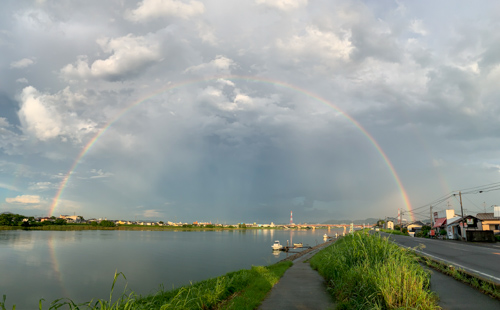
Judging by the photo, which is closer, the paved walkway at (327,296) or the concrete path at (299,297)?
the paved walkway at (327,296)

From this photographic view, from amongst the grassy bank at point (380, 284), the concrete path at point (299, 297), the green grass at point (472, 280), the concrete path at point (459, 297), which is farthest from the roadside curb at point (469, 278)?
the concrete path at point (299, 297)

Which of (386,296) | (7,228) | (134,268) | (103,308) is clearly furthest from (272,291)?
(7,228)

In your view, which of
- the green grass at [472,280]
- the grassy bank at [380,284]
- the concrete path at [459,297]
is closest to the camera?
the grassy bank at [380,284]

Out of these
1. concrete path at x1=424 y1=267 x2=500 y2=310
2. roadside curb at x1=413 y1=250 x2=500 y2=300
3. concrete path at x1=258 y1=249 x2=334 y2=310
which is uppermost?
roadside curb at x1=413 y1=250 x2=500 y2=300

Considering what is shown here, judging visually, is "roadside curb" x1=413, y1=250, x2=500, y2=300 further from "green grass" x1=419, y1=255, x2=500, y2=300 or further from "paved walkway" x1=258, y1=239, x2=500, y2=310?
"paved walkway" x1=258, y1=239, x2=500, y2=310

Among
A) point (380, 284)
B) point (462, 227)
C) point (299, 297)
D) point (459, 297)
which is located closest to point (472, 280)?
point (459, 297)

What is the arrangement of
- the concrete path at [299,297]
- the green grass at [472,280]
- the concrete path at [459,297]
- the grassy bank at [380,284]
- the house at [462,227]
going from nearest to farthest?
the grassy bank at [380,284] < the concrete path at [459,297] < the green grass at [472,280] < the concrete path at [299,297] < the house at [462,227]

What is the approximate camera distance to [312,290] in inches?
478

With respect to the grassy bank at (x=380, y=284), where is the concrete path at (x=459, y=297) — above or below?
below

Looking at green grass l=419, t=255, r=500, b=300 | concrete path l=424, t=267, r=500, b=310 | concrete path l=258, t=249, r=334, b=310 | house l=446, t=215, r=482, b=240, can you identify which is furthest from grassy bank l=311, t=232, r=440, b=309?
house l=446, t=215, r=482, b=240

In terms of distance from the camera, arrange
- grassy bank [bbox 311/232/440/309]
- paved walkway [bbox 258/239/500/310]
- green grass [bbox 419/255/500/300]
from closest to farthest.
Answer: grassy bank [bbox 311/232/440/309] → paved walkway [bbox 258/239/500/310] → green grass [bbox 419/255/500/300]

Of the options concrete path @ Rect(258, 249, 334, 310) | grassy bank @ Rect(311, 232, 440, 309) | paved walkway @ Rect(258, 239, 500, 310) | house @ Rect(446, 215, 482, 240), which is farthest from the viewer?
house @ Rect(446, 215, 482, 240)

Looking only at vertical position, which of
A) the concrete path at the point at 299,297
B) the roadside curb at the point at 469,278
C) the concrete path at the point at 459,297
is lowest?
the concrete path at the point at 299,297

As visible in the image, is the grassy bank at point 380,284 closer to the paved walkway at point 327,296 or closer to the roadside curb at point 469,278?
the paved walkway at point 327,296
